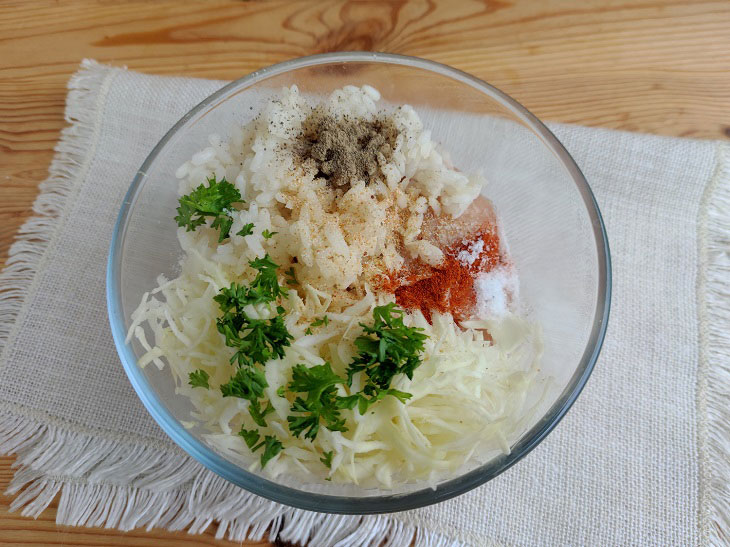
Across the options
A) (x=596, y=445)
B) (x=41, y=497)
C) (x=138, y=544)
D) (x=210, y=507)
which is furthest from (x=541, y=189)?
(x=41, y=497)

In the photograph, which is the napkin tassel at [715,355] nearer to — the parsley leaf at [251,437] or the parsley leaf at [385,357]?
the parsley leaf at [385,357]

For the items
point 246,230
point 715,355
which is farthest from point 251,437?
point 715,355

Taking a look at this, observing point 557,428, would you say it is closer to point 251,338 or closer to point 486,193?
point 486,193

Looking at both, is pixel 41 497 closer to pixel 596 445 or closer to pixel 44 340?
pixel 44 340

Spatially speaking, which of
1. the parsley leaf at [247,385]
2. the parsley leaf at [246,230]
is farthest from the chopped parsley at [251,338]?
the parsley leaf at [246,230]

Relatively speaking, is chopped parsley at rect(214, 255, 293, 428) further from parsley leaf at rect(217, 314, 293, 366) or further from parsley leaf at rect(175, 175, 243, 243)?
parsley leaf at rect(175, 175, 243, 243)
